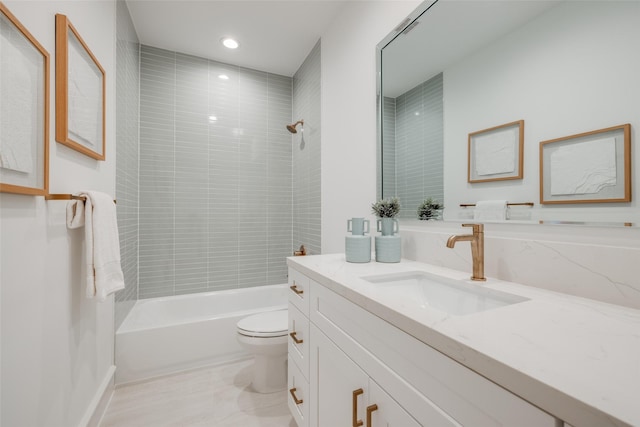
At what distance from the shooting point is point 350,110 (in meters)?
1.92

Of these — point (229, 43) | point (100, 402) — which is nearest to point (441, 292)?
point (100, 402)

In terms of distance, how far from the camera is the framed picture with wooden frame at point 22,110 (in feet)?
2.48

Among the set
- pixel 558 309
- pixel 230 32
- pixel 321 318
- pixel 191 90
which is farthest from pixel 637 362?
pixel 191 90

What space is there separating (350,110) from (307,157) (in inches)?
32.9

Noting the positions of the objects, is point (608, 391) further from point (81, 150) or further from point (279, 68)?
point (279, 68)

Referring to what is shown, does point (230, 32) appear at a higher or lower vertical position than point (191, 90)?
higher

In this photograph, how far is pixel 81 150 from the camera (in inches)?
48.9

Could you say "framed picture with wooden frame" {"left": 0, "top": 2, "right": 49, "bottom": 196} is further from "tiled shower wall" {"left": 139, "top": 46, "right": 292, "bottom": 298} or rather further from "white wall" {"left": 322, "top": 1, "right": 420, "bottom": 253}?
"tiled shower wall" {"left": 139, "top": 46, "right": 292, "bottom": 298}

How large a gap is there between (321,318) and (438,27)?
1.35m

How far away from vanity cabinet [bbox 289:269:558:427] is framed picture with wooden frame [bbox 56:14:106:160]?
3.66 feet

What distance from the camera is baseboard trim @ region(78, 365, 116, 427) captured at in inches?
53.9

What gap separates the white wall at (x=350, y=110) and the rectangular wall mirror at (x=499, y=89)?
0.36 ft

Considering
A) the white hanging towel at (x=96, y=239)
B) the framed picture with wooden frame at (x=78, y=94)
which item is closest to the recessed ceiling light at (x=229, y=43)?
the framed picture with wooden frame at (x=78, y=94)

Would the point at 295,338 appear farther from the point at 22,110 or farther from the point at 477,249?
the point at 22,110
